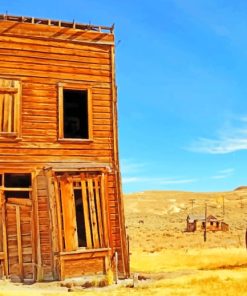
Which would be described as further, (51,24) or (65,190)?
(51,24)

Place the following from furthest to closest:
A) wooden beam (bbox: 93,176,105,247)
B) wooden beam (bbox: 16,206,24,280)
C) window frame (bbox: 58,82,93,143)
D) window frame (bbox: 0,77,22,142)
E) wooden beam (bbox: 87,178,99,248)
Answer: window frame (bbox: 58,82,93,143) < wooden beam (bbox: 93,176,105,247) < wooden beam (bbox: 87,178,99,248) < window frame (bbox: 0,77,22,142) < wooden beam (bbox: 16,206,24,280)

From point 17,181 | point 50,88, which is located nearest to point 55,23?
point 50,88

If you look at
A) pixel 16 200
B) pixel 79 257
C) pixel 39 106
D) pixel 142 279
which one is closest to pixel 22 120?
pixel 39 106

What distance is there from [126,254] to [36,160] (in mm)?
4648

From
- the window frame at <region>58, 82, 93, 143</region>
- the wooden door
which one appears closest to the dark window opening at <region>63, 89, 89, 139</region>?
the window frame at <region>58, 82, 93, 143</region>

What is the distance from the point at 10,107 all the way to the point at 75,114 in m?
4.90

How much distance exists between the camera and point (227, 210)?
3280 inches

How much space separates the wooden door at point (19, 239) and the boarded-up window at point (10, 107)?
238 centimetres

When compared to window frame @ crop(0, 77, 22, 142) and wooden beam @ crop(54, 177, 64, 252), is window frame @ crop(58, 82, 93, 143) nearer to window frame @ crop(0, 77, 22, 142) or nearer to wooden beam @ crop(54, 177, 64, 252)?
window frame @ crop(0, 77, 22, 142)

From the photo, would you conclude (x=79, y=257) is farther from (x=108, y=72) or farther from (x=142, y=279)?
(x=108, y=72)

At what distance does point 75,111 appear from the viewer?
21.3 metres

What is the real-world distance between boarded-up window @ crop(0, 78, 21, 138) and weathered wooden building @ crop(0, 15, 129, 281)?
3 centimetres

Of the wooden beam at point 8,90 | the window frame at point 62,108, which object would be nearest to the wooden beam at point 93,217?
the window frame at point 62,108

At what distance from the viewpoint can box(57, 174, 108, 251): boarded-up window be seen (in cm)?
1633
